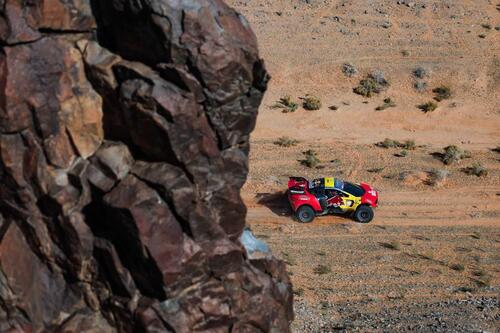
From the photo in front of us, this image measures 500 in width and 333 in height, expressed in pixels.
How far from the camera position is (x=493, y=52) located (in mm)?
42594

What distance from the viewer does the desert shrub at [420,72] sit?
40.3 m

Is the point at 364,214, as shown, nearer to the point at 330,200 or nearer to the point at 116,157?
the point at 330,200

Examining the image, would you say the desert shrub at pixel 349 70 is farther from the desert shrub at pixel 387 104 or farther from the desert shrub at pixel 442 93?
the desert shrub at pixel 442 93

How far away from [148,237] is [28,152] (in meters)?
2.81

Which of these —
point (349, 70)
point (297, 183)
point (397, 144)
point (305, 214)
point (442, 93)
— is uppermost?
point (349, 70)

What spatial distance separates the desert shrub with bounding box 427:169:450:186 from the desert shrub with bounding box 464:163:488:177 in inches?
45.7

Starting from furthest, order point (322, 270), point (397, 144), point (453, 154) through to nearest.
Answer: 1. point (397, 144)
2. point (453, 154)
3. point (322, 270)

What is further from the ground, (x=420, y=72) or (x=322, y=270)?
(x=420, y=72)

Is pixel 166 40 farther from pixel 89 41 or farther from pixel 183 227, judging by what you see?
pixel 183 227

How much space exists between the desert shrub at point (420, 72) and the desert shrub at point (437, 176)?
32.7ft

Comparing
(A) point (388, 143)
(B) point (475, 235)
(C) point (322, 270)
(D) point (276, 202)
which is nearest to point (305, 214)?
(D) point (276, 202)

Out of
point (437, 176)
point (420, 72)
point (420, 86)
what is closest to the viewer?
point (437, 176)

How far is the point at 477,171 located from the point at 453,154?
1.56 meters

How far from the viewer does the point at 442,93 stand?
39.4 meters
